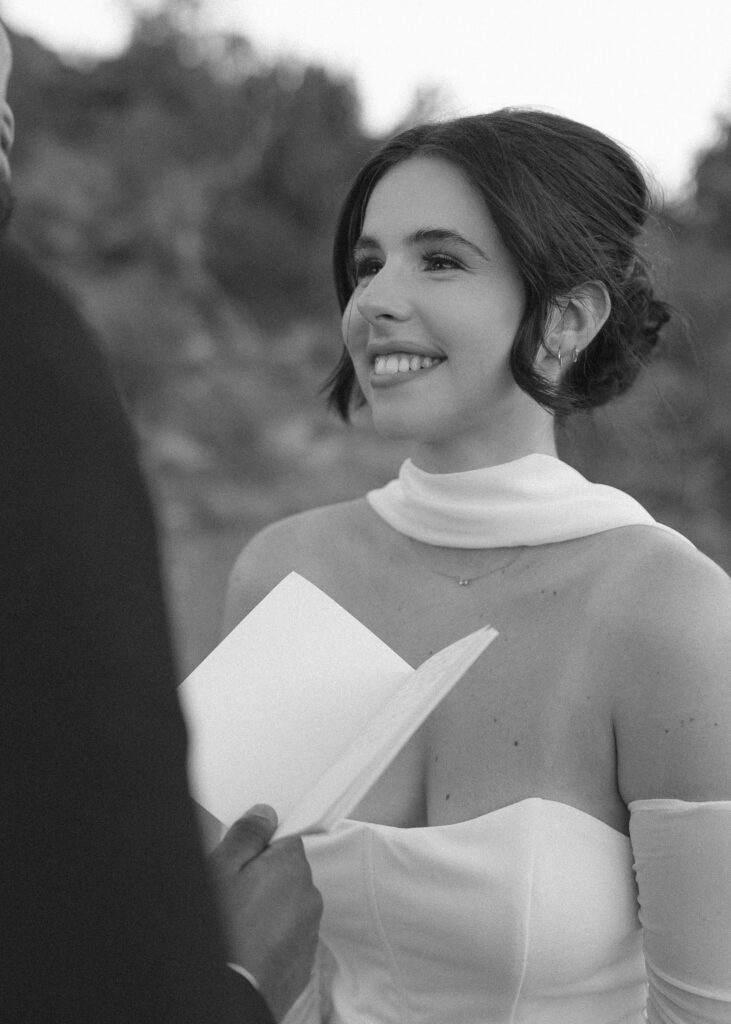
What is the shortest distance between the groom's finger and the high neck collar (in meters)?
1.02

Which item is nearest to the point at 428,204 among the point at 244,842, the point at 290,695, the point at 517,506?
the point at 517,506

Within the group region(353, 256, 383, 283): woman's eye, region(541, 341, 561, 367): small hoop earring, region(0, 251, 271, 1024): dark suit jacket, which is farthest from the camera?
region(353, 256, 383, 283): woman's eye

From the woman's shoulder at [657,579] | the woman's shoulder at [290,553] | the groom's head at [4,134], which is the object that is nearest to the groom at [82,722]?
the groom's head at [4,134]

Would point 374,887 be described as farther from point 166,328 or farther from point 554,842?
point 166,328

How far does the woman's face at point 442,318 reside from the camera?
2.17 meters

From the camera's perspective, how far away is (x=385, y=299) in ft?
7.19

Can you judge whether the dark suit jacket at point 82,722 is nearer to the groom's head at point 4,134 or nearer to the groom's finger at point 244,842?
the groom's head at point 4,134

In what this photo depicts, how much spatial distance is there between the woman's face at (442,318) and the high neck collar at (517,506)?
8 centimetres

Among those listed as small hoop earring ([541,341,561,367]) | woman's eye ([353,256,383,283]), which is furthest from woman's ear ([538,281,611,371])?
woman's eye ([353,256,383,283])

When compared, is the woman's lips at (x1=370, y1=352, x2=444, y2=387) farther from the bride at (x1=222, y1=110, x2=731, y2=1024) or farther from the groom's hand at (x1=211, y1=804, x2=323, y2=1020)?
the groom's hand at (x1=211, y1=804, x2=323, y2=1020)

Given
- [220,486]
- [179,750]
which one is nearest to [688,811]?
[179,750]

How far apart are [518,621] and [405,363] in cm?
52

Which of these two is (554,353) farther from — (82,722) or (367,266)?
(82,722)

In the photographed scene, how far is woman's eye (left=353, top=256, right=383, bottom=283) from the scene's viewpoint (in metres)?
2.37
